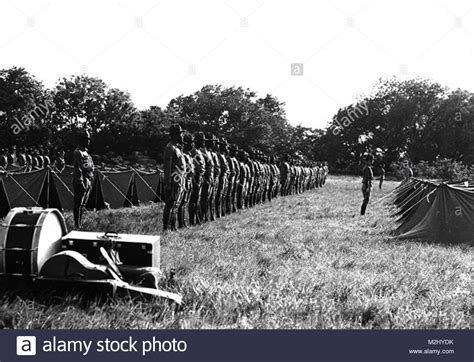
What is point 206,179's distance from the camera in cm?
1098

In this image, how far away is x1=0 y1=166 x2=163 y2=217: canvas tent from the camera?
33.4 feet

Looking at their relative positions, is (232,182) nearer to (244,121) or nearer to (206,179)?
(206,179)

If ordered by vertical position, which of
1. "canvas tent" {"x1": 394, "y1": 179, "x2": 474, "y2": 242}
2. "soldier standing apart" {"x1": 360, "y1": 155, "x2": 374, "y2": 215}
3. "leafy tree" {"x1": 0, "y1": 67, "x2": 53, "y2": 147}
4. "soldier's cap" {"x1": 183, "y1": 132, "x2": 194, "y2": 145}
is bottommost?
"canvas tent" {"x1": 394, "y1": 179, "x2": 474, "y2": 242}

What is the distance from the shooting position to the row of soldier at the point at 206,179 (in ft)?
29.0

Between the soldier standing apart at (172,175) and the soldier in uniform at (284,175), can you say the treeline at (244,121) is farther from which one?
the soldier standing apart at (172,175)

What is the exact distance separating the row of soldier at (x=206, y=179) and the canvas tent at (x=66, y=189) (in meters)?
1.89

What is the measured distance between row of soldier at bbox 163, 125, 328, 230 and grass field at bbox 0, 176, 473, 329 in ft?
3.42

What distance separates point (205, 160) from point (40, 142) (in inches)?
889

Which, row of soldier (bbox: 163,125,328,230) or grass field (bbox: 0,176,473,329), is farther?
row of soldier (bbox: 163,125,328,230)

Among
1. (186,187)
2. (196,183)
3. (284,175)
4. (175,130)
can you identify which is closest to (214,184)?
(196,183)

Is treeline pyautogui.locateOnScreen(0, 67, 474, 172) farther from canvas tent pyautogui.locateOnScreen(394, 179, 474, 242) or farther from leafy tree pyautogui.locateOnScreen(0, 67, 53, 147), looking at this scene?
canvas tent pyautogui.locateOnScreen(394, 179, 474, 242)

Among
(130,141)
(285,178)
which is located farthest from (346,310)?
(130,141)

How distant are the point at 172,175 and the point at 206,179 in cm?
220

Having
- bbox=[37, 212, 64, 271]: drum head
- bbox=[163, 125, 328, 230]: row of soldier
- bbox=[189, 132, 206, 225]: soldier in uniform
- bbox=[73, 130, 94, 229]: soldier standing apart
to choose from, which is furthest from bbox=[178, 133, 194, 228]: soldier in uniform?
bbox=[37, 212, 64, 271]: drum head
